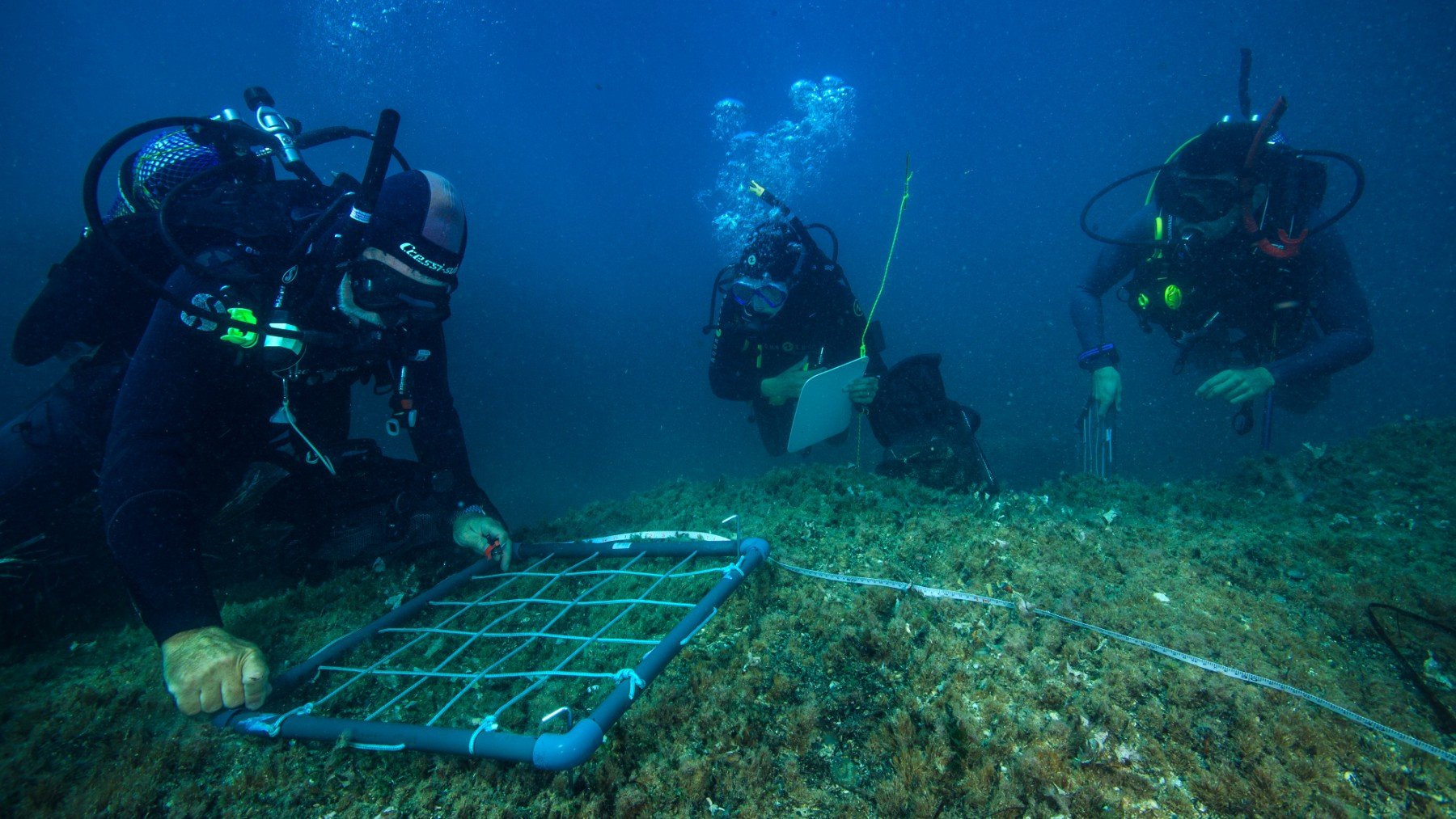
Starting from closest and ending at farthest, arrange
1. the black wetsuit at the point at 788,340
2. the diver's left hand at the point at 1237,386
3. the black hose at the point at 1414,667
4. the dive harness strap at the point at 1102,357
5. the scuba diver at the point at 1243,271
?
the black hose at the point at 1414,667
the diver's left hand at the point at 1237,386
the scuba diver at the point at 1243,271
the dive harness strap at the point at 1102,357
the black wetsuit at the point at 788,340

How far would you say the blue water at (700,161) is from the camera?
24766mm

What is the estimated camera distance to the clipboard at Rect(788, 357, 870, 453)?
5.41 m

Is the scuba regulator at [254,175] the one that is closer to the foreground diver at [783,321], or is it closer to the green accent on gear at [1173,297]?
the foreground diver at [783,321]

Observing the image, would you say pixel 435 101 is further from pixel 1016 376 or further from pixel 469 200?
pixel 1016 376

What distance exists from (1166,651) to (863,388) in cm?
402

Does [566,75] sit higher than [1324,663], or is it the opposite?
[566,75]

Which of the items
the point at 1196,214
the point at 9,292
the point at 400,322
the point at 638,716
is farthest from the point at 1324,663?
the point at 9,292

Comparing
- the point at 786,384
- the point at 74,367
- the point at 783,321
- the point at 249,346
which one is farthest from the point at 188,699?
the point at 783,321

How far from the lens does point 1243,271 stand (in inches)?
221

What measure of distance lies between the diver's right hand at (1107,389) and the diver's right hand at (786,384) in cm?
288

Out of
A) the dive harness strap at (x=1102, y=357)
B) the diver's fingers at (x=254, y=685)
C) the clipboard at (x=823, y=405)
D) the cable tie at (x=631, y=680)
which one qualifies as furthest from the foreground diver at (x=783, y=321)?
the diver's fingers at (x=254, y=685)

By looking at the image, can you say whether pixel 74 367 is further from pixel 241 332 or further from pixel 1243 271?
pixel 1243 271

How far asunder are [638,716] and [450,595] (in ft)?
6.03

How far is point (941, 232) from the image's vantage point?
82.1m
